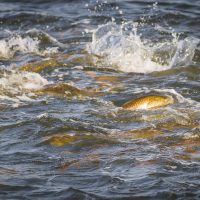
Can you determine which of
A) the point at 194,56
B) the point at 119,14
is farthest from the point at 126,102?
the point at 119,14

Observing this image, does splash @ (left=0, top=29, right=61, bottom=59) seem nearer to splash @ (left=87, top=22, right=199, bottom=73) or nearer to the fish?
splash @ (left=87, top=22, right=199, bottom=73)

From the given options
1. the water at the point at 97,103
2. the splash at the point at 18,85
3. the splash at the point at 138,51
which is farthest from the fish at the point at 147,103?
the splash at the point at 138,51

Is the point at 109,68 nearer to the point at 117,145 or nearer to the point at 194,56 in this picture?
the point at 194,56

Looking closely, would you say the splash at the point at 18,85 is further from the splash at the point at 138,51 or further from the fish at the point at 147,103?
the splash at the point at 138,51

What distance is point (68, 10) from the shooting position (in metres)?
14.5

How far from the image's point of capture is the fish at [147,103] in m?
7.66

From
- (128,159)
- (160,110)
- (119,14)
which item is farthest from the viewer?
(119,14)

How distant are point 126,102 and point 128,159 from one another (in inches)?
85.3

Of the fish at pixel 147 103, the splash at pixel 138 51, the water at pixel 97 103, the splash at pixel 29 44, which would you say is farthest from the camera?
the splash at pixel 29 44

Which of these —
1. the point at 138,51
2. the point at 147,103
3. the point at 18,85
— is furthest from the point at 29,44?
the point at 147,103

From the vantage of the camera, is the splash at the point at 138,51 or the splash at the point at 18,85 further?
the splash at the point at 138,51

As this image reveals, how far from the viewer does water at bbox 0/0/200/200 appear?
5.40m

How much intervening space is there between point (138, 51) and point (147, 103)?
2.94 meters

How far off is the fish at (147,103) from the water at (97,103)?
14 cm
